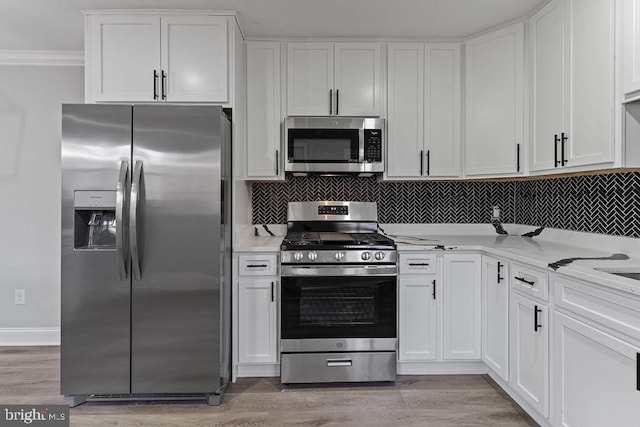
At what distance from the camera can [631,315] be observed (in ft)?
4.86

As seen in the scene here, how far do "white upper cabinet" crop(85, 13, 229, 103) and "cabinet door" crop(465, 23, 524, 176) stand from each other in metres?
1.78

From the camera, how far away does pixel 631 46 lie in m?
1.84

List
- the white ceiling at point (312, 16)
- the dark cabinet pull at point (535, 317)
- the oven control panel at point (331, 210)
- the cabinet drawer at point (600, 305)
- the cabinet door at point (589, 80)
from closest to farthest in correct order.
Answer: the cabinet drawer at point (600, 305) → the cabinet door at point (589, 80) → the dark cabinet pull at point (535, 317) → the white ceiling at point (312, 16) → the oven control panel at point (331, 210)

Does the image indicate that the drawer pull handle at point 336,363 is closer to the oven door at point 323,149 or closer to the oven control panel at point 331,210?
the oven control panel at point 331,210

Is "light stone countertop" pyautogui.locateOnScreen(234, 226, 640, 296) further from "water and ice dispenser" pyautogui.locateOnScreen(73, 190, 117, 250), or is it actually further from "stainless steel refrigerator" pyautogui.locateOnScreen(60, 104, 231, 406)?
"water and ice dispenser" pyautogui.locateOnScreen(73, 190, 117, 250)

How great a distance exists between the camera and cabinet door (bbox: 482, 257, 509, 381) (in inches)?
97.5

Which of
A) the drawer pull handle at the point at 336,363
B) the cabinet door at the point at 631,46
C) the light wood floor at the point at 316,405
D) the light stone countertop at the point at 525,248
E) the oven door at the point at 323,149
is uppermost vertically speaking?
the cabinet door at the point at 631,46

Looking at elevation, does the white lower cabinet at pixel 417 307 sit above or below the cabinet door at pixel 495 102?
below

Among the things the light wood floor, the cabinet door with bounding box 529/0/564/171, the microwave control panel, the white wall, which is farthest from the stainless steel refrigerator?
the cabinet door with bounding box 529/0/564/171

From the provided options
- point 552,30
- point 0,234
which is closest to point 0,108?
point 0,234

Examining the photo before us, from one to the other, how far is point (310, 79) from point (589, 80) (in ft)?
5.78

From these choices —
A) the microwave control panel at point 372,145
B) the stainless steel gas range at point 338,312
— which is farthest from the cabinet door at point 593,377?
the microwave control panel at point 372,145

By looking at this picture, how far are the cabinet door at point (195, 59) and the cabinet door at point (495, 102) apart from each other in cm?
178

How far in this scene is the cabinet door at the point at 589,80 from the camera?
197 cm
